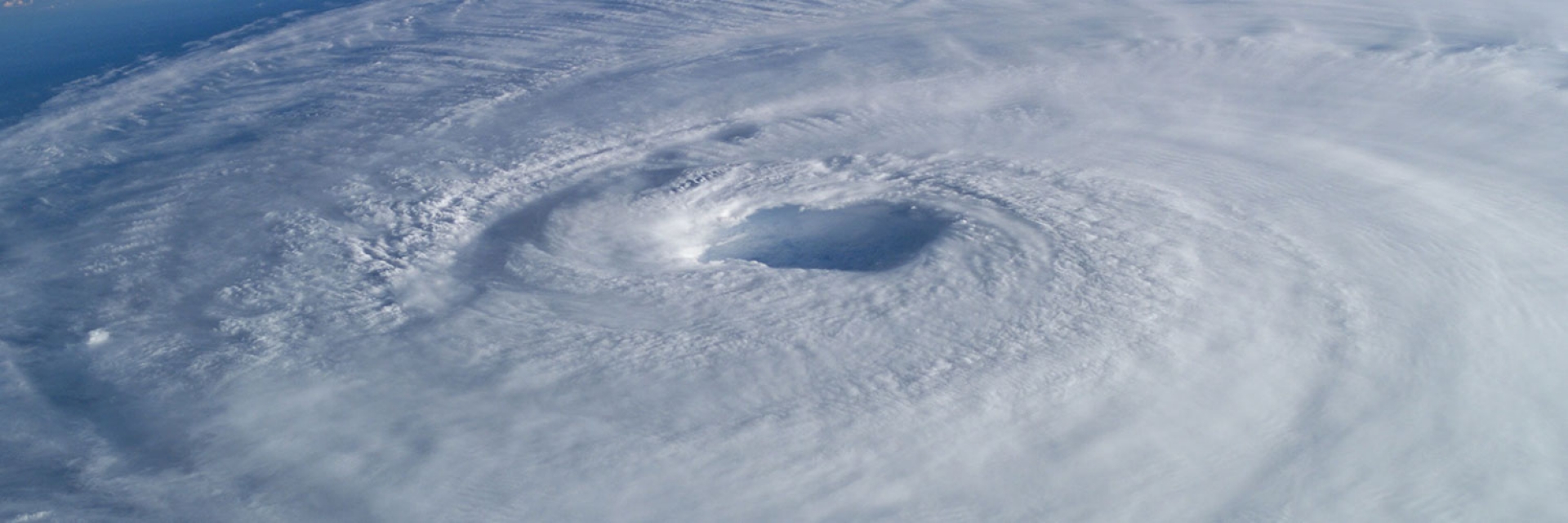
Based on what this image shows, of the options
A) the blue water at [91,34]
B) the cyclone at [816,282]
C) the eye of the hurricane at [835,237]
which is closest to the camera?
the cyclone at [816,282]

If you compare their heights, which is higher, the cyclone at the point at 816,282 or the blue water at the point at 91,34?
the blue water at the point at 91,34

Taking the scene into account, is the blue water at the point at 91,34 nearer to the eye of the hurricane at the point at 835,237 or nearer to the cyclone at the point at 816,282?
the cyclone at the point at 816,282

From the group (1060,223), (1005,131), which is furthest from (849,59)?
(1060,223)

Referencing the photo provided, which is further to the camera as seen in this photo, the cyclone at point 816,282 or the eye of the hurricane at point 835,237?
the eye of the hurricane at point 835,237

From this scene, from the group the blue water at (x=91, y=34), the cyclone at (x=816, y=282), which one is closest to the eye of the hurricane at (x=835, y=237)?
the cyclone at (x=816, y=282)

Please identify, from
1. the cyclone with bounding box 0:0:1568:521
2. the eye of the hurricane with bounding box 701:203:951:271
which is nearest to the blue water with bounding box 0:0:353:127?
the cyclone with bounding box 0:0:1568:521

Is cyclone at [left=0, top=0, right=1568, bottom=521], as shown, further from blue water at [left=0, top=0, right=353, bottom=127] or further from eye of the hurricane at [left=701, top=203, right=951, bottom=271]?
blue water at [left=0, top=0, right=353, bottom=127]

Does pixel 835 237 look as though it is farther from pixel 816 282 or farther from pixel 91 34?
pixel 91 34
